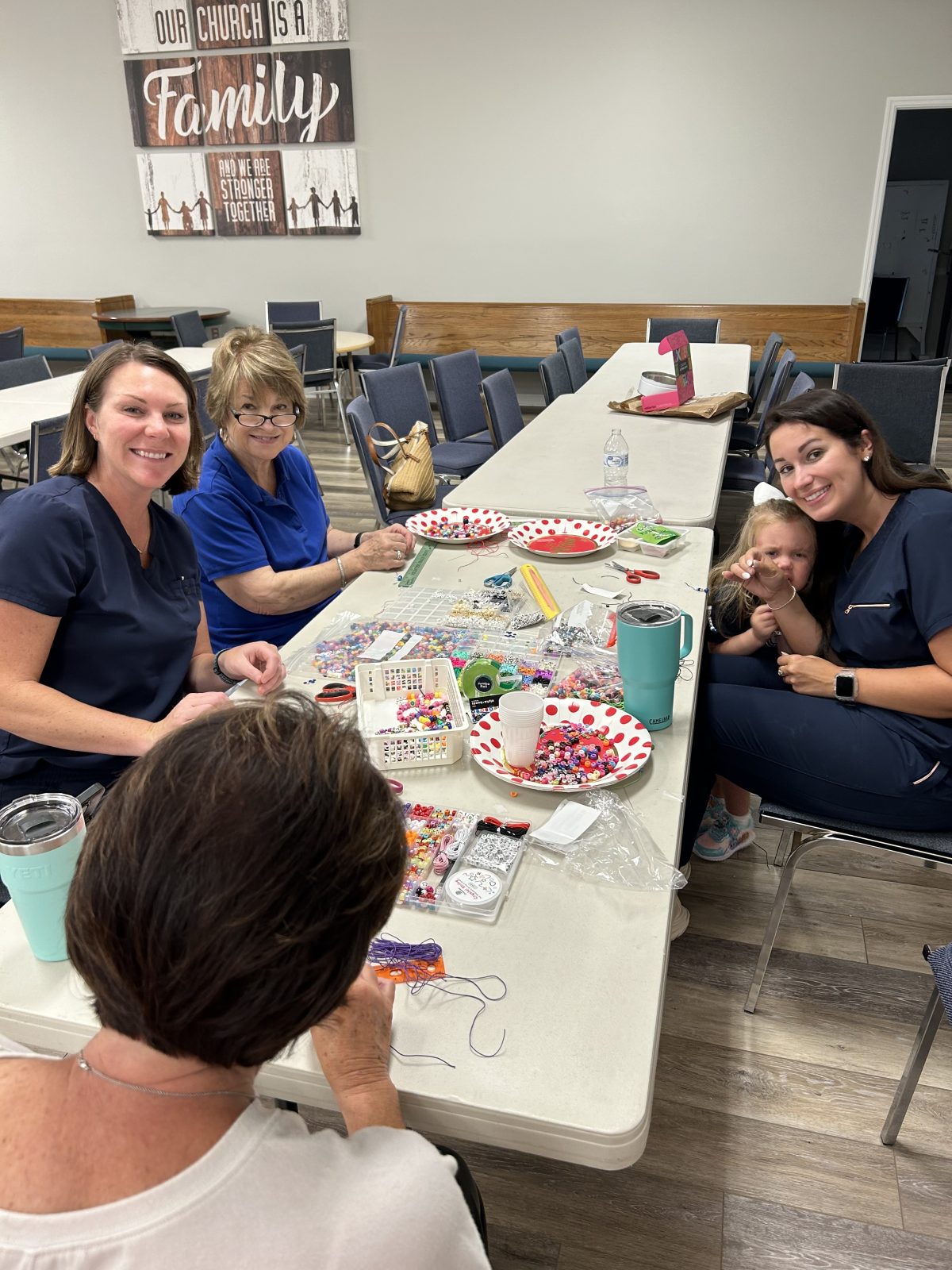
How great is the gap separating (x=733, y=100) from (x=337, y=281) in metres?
3.57

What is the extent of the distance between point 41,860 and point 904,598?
1.49 meters

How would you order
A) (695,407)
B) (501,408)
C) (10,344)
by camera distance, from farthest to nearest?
(10,344) → (501,408) → (695,407)

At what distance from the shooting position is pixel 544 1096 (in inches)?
31.5

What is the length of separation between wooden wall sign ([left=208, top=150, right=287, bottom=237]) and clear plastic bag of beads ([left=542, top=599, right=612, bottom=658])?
284 inches

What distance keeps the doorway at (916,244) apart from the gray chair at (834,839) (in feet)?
28.0

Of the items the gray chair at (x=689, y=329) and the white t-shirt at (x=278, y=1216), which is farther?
the gray chair at (x=689, y=329)

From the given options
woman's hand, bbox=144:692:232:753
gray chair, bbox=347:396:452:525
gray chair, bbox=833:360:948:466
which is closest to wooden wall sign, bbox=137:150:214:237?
gray chair, bbox=347:396:452:525

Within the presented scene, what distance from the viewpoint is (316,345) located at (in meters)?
6.26

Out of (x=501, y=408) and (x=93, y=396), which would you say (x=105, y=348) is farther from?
(x=501, y=408)

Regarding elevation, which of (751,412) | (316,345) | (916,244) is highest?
(916,244)

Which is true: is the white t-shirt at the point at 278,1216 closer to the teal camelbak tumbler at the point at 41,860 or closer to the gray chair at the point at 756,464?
the teal camelbak tumbler at the point at 41,860

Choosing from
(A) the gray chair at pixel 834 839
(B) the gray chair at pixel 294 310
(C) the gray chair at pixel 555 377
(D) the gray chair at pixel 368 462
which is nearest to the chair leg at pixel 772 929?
(A) the gray chair at pixel 834 839

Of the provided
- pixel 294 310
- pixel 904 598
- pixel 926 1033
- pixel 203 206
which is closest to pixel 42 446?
pixel 904 598

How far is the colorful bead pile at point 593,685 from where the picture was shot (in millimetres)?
1460
